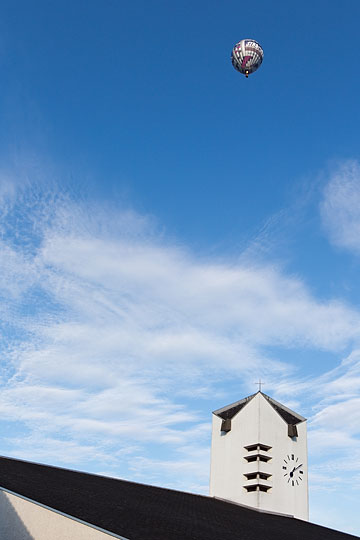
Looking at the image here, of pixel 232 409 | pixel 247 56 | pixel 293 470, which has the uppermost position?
pixel 247 56

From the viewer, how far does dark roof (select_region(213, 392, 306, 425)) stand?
35.3 m

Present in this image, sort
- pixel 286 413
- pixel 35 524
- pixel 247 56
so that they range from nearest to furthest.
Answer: pixel 35 524, pixel 247 56, pixel 286 413

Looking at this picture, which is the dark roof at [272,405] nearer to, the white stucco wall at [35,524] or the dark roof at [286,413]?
the dark roof at [286,413]

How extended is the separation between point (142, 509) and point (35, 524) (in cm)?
515

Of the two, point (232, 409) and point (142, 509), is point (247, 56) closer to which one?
point (232, 409)

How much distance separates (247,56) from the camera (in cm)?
2952

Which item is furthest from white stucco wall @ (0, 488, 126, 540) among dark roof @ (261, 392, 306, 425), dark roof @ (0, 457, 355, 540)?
dark roof @ (261, 392, 306, 425)

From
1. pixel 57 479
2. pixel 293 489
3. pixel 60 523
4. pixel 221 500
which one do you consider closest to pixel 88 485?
pixel 57 479

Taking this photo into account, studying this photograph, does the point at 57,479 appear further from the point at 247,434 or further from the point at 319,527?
the point at 319,527

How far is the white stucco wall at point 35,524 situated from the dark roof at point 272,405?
18573mm

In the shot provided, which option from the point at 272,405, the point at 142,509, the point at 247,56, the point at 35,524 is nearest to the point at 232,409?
the point at 272,405

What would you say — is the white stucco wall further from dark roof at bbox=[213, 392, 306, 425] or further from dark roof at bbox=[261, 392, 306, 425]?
dark roof at bbox=[261, 392, 306, 425]

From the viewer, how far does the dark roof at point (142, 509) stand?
18641mm

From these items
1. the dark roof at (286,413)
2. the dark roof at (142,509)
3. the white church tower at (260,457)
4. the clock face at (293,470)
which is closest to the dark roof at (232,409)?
the white church tower at (260,457)
